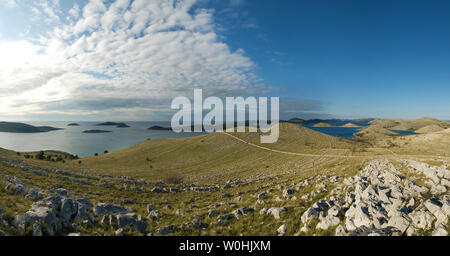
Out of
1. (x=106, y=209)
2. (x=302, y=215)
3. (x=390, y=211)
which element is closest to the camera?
(x=390, y=211)

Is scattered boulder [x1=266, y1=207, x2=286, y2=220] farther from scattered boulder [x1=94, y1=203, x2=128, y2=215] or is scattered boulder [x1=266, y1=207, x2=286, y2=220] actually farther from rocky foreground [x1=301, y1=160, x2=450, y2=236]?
scattered boulder [x1=94, y1=203, x2=128, y2=215]

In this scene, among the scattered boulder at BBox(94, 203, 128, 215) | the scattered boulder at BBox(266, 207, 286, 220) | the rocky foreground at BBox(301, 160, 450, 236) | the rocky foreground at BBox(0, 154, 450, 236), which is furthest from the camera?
the scattered boulder at BBox(266, 207, 286, 220)

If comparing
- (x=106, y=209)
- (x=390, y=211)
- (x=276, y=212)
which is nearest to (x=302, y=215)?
(x=276, y=212)

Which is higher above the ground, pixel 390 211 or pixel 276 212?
pixel 390 211

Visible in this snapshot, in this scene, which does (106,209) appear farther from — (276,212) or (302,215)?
(302,215)

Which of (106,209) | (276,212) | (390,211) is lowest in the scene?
(276,212)

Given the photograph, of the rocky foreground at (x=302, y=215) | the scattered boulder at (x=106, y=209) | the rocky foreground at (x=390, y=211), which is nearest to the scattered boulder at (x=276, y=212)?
the rocky foreground at (x=302, y=215)

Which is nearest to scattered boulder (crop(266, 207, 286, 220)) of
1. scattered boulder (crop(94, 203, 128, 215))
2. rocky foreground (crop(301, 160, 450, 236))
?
rocky foreground (crop(301, 160, 450, 236))

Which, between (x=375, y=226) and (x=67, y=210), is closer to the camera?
(x=375, y=226)

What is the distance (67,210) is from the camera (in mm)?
9805
